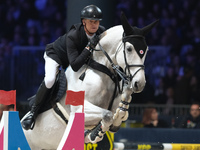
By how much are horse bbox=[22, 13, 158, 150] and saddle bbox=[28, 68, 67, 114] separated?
0.20ft

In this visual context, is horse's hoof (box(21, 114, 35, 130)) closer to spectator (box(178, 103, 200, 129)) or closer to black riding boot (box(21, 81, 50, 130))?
black riding boot (box(21, 81, 50, 130))

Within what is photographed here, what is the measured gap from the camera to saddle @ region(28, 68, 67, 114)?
5.78 metres

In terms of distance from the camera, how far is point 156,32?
1205cm

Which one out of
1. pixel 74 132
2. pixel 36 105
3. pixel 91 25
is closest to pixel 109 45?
pixel 91 25

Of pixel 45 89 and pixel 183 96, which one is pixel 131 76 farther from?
pixel 183 96

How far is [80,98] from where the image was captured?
4703 mm

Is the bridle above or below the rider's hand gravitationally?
below

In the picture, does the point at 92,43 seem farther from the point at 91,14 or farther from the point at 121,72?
the point at 121,72

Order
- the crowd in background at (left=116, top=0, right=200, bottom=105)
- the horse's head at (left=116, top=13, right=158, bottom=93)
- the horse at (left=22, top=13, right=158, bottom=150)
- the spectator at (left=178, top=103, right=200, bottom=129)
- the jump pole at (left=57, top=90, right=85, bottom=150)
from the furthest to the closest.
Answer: the crowd in background at (left=116, top=0, right=200, bottom=105), the spectator at (left=178, top=103, right=200, bottom=129), the horse at (left=22, top=13, right=158, bottom=150), the horse's head at (left=116, top=13, right=158, bottom=93), the jump pole at (left=57, top=90, right=85, bottom=150)

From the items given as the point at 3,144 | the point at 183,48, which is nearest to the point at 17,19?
the point at 183,48

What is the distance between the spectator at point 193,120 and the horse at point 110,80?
2.80 meters

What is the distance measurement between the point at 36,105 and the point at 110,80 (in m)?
1.04

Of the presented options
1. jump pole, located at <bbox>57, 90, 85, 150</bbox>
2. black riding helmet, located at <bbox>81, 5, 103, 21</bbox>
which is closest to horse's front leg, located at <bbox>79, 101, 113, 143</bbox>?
jump pole, located at <bbox>57, 90, 85, 150</bbox>

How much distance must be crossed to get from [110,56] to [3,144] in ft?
5.25
